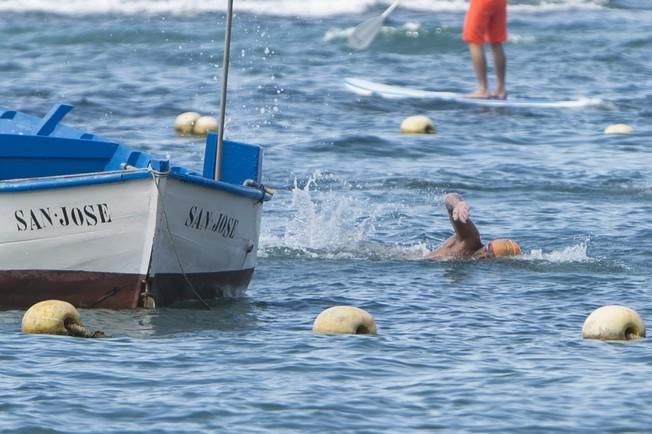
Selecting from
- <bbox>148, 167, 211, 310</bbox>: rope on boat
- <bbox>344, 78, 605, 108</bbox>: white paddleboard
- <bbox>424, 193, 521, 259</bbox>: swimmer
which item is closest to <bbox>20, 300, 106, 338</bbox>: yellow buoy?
<bbox>148, 167, 211, 310</bbox>: rope on boat

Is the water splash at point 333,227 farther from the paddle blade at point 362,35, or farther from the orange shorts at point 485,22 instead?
the orange shorts at point 485,22

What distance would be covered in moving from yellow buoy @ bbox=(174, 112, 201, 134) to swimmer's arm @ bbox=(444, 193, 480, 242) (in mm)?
9357

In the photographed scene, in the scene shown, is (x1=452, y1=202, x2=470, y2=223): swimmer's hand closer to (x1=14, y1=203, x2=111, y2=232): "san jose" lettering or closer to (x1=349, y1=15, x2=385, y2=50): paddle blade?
(x1=14, y1=203, x2=111, y2=232): "san jose" lettering

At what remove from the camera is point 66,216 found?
38.9 feet

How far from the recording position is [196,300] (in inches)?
498

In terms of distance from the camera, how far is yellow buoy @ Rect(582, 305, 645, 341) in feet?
37.4

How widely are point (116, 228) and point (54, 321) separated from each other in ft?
3.11

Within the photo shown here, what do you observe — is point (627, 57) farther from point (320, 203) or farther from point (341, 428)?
point (341, 428)

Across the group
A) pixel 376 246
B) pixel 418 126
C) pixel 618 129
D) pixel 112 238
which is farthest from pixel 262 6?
pixel 112 238

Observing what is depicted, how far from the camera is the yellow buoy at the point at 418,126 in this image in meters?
23.4

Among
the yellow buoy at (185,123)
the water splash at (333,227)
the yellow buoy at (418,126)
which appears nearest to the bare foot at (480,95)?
the yellow buoy at (418,126)

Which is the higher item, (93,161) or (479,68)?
(479,68)

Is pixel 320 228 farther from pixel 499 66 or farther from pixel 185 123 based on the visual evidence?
pixel 499 66

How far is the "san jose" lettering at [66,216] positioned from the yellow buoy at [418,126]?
1188 centimetres
